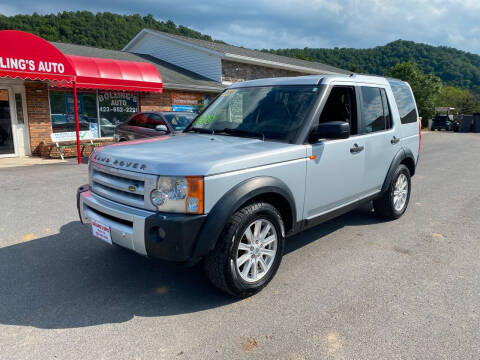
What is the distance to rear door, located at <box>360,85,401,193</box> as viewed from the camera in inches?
176

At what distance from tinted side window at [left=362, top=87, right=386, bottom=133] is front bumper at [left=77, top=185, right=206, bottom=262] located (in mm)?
2693

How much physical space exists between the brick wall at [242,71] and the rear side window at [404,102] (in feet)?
53.4

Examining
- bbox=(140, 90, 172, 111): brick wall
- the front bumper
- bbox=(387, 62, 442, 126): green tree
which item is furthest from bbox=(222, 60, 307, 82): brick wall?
bbox=(387, 62, 442, 126): green tree

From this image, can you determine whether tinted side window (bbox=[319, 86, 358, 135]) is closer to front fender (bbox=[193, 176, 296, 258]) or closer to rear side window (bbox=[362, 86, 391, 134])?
rear side window (bbox=[362, 86, 391, 134])

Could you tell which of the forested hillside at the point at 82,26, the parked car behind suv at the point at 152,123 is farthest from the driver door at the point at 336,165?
the forested hillside at the point at 82,26

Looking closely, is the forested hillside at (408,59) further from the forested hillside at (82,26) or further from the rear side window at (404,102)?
the rear side window at (404,102)

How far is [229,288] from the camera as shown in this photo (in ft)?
10.0

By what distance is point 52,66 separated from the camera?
10.8 meters

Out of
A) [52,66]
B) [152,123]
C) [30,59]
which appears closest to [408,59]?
[152,123]

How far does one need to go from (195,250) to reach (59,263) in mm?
1974

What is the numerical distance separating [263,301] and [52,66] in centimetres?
1043

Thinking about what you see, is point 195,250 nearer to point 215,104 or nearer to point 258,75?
point 215,104

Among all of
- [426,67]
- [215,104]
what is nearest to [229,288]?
[215,104]

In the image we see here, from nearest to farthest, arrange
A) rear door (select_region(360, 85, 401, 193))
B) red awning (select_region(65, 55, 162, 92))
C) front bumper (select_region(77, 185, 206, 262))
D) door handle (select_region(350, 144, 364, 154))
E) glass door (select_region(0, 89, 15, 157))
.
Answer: front bumper (select_region(77, 185, 206, 262))
door handle (select_region(350, 144, 364, 154))
rear door (select_region(360, 85, 401, 193))
glass door (select_region(0, 89, 15, 157))
red awning (select_region(65, 55, 162, 92))
